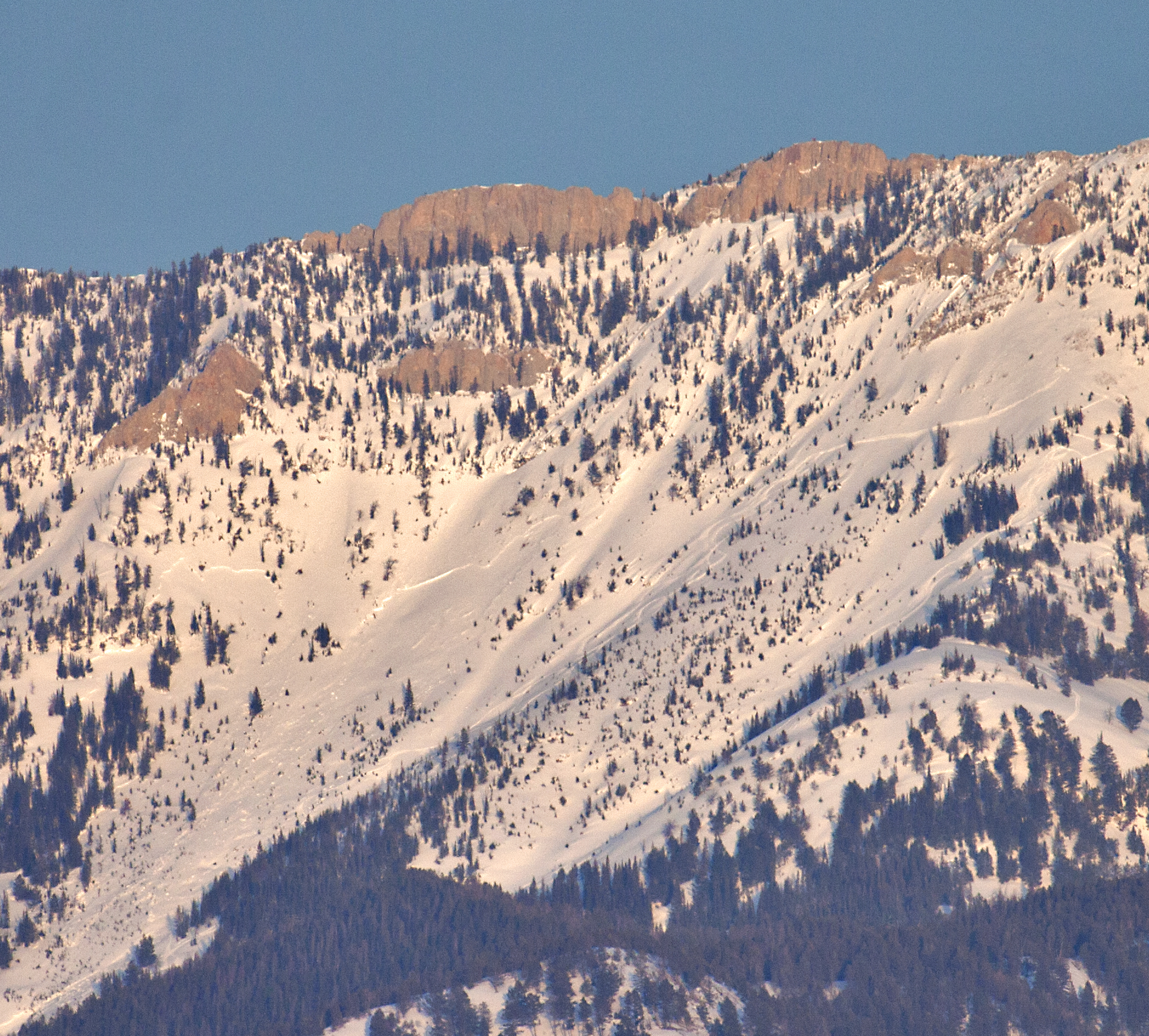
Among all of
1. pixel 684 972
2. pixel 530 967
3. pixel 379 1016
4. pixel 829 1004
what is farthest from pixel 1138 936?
pixel 379 1016

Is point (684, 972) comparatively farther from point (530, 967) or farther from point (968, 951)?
point (968, 951)

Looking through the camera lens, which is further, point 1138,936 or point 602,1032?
point 1138,936

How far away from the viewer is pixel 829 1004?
19375cm

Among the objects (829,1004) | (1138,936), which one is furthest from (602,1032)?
(1138,936)

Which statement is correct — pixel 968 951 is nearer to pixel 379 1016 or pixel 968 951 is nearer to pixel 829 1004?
pixel 829 1004

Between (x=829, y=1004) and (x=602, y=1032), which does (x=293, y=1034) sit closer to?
(x=602, y=1032)

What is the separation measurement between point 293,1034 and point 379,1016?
28.2 feet

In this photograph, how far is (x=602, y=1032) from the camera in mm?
185250

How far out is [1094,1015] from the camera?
627ft

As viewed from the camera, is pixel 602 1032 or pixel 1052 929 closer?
pixel 602 1032

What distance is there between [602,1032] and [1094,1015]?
46865mm

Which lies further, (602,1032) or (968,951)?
(968,951)

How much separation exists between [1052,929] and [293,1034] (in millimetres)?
74708

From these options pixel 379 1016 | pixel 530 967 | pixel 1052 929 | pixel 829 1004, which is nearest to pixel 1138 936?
pixel 1052 929
